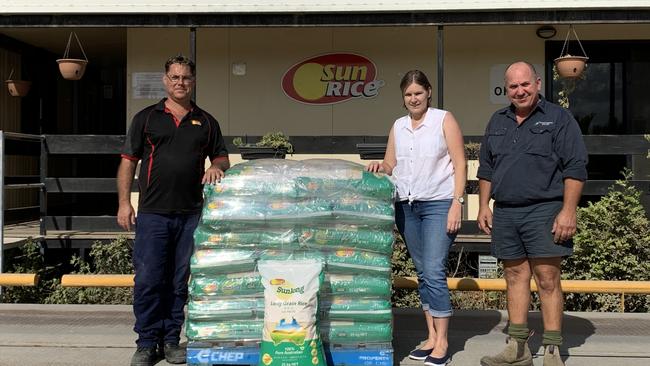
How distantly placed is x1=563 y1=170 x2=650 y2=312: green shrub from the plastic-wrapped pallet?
3268 millimetres

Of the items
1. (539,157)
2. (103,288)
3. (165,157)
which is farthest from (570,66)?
(103,288)

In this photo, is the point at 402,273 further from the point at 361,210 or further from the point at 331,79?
the point at 331,79

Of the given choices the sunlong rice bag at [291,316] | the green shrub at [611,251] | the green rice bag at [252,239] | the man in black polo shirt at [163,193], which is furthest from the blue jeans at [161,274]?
the green shrub at [611,251]

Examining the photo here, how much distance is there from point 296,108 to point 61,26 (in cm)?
340

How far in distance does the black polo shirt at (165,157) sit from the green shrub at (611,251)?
4.09 meters

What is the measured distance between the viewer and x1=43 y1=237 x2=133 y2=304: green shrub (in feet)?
21.2

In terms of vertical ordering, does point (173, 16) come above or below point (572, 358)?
above

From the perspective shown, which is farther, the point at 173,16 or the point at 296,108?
the point at 296,108

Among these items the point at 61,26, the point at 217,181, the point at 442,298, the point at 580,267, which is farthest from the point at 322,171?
the point at 61,26

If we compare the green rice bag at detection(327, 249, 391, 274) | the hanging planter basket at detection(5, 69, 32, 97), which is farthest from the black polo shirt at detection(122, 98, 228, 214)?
the hanging planter basket at detection(5, 69, 32, 97)

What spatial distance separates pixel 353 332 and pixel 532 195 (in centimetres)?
132

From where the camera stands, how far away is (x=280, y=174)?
3.78m

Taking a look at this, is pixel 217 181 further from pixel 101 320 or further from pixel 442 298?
pixel 101 320

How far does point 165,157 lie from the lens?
3.88 m
